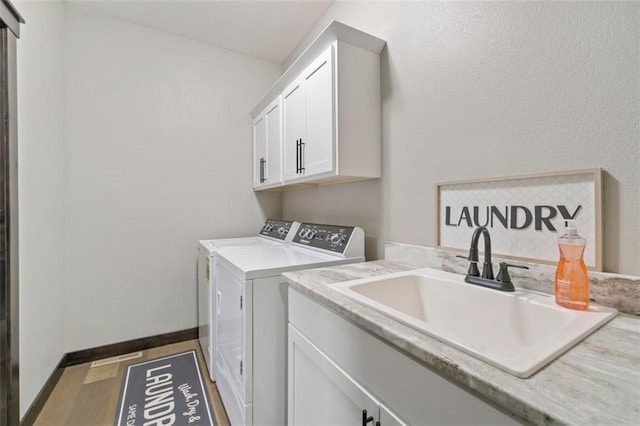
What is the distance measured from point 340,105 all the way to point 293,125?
54 cm

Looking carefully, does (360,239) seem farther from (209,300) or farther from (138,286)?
(138,286)

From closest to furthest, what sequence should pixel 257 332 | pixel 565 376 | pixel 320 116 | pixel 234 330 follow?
pixel 565 376 → pixel 257 332 → pixel 234 330 → pixel 320 116

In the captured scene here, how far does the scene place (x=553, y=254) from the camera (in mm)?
932

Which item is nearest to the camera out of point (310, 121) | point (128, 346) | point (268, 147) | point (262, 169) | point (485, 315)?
point (485, 315)

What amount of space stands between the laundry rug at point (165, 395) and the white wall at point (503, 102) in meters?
1.44

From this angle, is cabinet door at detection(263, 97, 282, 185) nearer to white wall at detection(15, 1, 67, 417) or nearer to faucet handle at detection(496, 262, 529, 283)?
white wall at detection(15, 1, 67, 417)

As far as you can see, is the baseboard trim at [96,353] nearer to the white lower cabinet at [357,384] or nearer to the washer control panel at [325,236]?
the washer control panel at [325,236]

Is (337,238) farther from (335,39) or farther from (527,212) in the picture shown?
(335,39)

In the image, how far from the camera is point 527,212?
100 centimetres

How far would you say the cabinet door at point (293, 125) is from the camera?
5.98 ft

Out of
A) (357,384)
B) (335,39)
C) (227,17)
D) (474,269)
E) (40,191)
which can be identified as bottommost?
(357,384)

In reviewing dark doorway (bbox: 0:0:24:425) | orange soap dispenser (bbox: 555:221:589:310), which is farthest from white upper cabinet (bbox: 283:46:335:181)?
dark doorway (bbox: 0:0:24:425)

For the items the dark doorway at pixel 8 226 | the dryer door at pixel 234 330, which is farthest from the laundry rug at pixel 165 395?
the dark doorway at pixel 8 226

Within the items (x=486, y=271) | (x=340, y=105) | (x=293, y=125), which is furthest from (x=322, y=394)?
(x=293, y=125)
